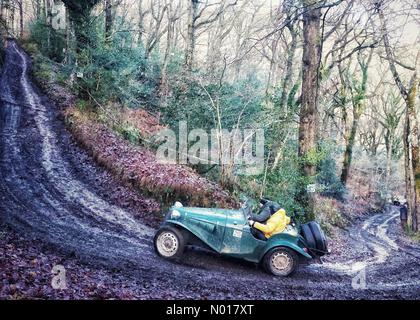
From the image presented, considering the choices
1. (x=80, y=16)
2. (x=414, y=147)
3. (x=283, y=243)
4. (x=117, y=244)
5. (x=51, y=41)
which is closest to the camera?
(x=283, y=243)

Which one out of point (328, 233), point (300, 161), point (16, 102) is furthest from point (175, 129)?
point (16, 102)

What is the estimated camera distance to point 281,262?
8.41 meters

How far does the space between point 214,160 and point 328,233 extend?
5.11 metres

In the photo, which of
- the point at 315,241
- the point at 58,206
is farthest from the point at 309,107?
the point at 58,206

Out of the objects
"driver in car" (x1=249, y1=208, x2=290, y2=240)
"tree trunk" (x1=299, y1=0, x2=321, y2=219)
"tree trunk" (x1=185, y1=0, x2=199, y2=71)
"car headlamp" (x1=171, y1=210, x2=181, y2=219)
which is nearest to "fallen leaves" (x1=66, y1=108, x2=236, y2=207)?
"tree trunk" (x1=299, y1=0, x2=321, y2=219)

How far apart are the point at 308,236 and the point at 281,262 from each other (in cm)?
83

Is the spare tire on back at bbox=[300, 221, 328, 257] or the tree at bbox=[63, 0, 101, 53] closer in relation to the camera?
the spare tire on back at bbox=[300, 221, 328, 257]

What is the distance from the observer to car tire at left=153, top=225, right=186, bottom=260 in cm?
822

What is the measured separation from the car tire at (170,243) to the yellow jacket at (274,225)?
1639mm

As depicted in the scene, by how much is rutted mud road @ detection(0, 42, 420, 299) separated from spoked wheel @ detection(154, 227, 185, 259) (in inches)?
9.0

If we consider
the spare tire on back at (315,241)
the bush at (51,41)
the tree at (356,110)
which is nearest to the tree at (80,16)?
the bush at (51,41)

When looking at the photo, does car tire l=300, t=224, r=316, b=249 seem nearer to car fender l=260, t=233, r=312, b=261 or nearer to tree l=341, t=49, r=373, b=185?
car fender l=260, t=233, r=312, b=261

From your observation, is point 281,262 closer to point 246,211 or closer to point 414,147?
point 246,211

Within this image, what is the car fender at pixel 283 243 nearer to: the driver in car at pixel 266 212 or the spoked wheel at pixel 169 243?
the driver in car at pixel 266 212
